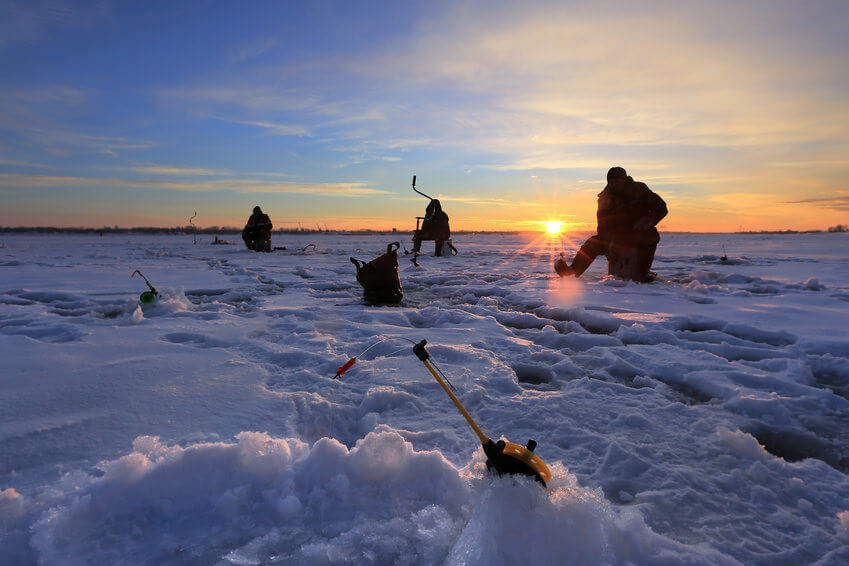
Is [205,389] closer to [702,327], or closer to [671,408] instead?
[671,408]

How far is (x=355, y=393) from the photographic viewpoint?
329 centimetres

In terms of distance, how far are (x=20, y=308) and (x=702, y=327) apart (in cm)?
944

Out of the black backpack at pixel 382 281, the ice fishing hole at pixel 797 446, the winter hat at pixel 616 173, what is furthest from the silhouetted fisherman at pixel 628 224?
the ice fishing hole at pixel 797 446

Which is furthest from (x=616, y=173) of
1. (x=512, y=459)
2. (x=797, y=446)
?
(x=512, y=459)

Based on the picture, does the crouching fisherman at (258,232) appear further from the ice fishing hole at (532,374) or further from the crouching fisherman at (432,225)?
the ice fishing hole at (532,374)

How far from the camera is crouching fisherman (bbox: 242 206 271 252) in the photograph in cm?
1995

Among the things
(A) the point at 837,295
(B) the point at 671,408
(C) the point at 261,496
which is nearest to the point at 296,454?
(C) the point at 261,496

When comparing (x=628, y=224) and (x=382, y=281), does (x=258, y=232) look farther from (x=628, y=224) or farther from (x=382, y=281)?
(x=628, y=224)

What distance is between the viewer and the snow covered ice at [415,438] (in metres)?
1.63

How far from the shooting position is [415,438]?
2.59 metres

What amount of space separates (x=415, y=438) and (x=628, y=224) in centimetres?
837

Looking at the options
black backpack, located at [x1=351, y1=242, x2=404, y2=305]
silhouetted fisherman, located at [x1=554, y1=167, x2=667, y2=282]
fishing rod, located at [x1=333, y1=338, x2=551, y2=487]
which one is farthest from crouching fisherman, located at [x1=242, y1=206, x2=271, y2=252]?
fishing rod, located at [x1=333, y1=338, x2=551, y2=487]

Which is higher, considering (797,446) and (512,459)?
(512,459)

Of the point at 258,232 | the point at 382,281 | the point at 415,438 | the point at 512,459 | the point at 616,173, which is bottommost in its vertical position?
the point at 415,438
